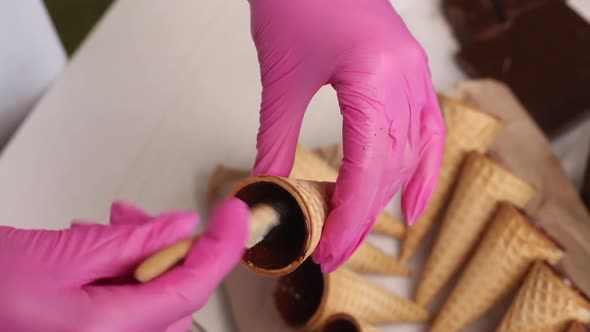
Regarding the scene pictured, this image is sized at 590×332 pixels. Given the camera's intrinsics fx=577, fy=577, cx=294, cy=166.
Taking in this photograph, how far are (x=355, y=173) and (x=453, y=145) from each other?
311 mm

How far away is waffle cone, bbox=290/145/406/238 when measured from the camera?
870mm

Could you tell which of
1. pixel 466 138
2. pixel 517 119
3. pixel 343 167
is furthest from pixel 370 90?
pixel 517 119

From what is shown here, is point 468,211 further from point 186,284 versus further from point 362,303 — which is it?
point 186,284

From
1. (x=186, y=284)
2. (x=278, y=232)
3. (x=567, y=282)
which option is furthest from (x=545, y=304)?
(x=186, y=284)

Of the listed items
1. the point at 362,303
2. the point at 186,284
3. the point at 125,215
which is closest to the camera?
the point at 186,284

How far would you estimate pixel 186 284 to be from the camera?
1.65ft

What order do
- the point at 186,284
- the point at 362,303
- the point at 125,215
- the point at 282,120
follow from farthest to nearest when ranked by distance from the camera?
the point at 362,303 → the point at 282,120 → the point at 125,215 → the point at 186,284

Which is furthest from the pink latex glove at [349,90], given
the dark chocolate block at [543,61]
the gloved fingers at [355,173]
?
the dark chocolate block at [543,61]

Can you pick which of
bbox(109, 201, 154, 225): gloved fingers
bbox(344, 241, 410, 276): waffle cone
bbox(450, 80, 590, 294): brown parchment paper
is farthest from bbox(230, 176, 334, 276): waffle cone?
bbox(450, 80, 590, 294): brown parchment paper

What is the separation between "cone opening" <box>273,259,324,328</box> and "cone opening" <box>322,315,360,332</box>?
0.15 ft

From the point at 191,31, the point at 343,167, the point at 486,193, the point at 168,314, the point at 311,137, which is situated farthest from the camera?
the point at 191,31

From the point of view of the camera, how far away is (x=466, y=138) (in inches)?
36.3

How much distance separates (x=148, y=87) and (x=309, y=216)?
61 centimetres

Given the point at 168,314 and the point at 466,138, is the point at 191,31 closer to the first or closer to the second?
the point at 466,138
